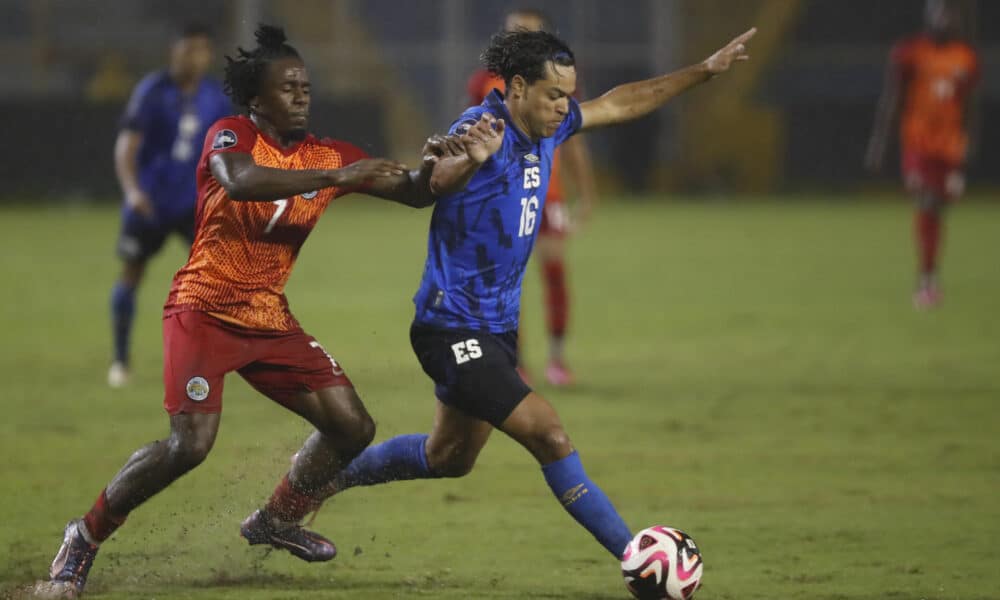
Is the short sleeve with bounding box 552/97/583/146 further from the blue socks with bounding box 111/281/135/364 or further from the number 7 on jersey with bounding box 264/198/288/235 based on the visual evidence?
the blue socks with bounding box 111/281/135/364

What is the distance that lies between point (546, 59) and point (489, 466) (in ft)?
9.97

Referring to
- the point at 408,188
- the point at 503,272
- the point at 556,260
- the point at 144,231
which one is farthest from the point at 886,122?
the point at 408,188

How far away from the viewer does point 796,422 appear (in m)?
9.20

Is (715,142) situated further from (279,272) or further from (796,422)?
(279,272)

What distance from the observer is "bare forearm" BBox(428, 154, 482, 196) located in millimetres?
5312

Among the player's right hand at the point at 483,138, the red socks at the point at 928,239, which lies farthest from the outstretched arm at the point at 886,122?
the player's right hand at the point at 483,138

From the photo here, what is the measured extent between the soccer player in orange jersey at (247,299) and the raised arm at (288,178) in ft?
0.05

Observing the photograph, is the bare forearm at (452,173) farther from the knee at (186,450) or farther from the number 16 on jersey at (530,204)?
the knee at (186,450)

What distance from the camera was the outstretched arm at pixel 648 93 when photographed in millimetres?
6305

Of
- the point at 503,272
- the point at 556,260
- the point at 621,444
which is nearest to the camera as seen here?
the point at 503,272

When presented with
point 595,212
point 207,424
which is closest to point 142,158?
point 207,424

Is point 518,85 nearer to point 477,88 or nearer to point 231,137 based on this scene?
point 231,137

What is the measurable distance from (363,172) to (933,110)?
11207 millimetres

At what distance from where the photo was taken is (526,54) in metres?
5.65
